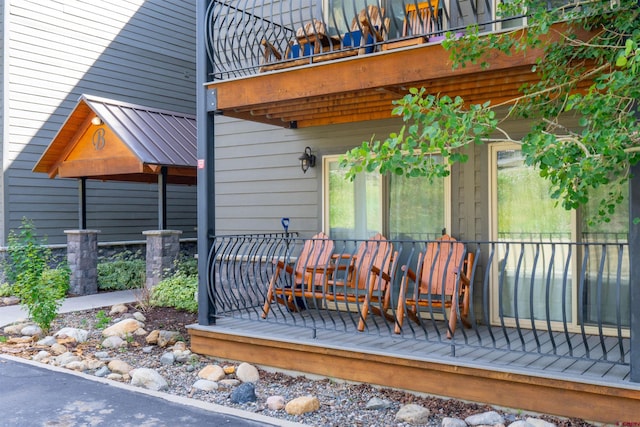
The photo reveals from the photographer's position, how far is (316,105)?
19.4 feet

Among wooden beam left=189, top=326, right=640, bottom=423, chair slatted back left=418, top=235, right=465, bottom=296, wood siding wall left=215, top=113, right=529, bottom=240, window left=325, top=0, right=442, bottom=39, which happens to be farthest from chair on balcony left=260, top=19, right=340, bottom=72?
wooden beam left=189, top=326, right=640, bottom=423

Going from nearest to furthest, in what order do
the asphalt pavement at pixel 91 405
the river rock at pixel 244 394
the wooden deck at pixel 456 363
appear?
the wooden deck at pixel 456 363
the asphalt pavement at pixel 91 405
the river rock at pixel 244 394

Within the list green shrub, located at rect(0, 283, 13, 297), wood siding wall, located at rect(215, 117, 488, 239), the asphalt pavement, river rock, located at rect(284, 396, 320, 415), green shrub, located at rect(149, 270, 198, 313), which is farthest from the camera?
green shrub, located at rect(0, 283, 13, 297)

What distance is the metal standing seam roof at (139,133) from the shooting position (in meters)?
8.38

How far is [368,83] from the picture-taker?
4789 mm

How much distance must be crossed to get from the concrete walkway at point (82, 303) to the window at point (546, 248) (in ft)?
17.7

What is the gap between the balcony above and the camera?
15.0 ft

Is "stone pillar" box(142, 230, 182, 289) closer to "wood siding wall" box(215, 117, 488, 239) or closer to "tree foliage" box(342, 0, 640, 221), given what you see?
"wood siding wall" box(215, 117, 488, 239)

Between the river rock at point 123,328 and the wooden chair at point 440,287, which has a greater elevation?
the wooden chair at point 440,287

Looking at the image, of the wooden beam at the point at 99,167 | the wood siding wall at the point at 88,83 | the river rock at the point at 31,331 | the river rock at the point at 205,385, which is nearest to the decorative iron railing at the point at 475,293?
the river rock at the point at 205,385

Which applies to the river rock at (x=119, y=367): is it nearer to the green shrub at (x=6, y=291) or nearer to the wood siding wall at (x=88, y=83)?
the green shrub at (x=6, y=291)

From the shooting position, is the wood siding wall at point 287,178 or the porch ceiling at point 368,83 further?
the wood siding wall at point 287,178

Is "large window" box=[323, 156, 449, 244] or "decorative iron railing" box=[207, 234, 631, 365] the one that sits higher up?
"large window" box=[323, 156, 449, 244]

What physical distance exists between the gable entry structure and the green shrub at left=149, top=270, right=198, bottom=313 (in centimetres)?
46
